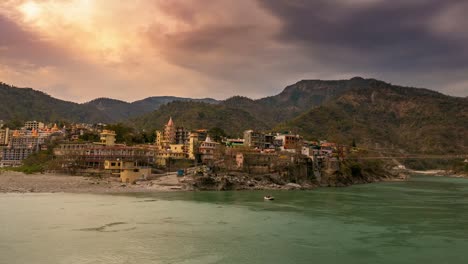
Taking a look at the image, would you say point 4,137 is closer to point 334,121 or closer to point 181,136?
point 181,136

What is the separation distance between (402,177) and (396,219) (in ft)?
245

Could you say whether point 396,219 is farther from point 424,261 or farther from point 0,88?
point 0,88

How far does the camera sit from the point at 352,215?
31547mm

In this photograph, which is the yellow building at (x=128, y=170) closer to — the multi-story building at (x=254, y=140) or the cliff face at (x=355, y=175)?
the multi-story building at (x=254, y=140)

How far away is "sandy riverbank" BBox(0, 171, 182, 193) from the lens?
4366 centimetres

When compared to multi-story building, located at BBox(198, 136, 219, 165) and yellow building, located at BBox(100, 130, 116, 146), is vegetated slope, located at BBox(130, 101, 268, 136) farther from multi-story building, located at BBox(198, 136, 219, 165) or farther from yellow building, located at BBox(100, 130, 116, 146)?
multi-story building, located at BBox(198, 136, 219, 165)

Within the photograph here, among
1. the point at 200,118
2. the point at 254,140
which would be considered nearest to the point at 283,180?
the point at 254,140

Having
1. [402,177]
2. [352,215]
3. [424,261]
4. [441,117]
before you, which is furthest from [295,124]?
[424,261]

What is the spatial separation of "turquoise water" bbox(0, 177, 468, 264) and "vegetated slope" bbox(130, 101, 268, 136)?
83368 mm

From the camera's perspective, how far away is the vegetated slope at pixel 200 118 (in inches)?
4929

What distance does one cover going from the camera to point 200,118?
5079 inches

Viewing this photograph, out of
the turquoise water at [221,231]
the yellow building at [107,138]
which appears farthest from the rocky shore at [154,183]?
the yellow building at [107,138]

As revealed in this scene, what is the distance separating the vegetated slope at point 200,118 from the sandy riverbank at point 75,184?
2563 inches

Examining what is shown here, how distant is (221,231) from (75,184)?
2889cm
